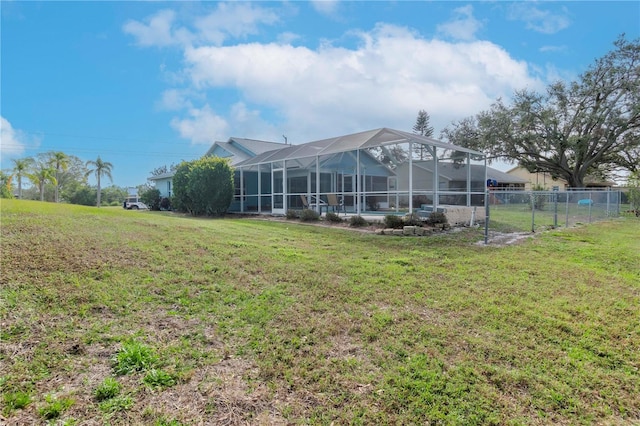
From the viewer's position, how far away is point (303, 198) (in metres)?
14.6

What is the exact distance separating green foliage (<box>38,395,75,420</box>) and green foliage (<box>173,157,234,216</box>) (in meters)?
14.4

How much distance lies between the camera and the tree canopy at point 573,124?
22.9m

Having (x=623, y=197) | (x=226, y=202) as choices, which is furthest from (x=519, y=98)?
(x=226, y=202)

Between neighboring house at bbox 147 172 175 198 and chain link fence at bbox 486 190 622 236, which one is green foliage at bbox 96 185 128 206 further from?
chain link fence at bbox 486 190 622 236

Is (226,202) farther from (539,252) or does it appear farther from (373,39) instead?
(539,252)

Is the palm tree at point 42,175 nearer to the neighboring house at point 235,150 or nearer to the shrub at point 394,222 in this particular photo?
the neighboring house at point 235,150

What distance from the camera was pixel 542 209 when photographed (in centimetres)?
1440

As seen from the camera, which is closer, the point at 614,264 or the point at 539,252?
the point at 614,264

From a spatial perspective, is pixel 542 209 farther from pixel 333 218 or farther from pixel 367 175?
pixel 333 218

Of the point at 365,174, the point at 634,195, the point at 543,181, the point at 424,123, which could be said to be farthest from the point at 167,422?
the point at 424,123

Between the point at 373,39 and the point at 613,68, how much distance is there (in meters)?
22.1

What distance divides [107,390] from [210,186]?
1446 centimetres

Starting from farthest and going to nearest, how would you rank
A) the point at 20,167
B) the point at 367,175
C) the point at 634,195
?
the point at 20,167 → the point at 367,175 → the point at 634,195

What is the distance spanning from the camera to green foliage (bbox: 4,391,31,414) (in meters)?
2.07
